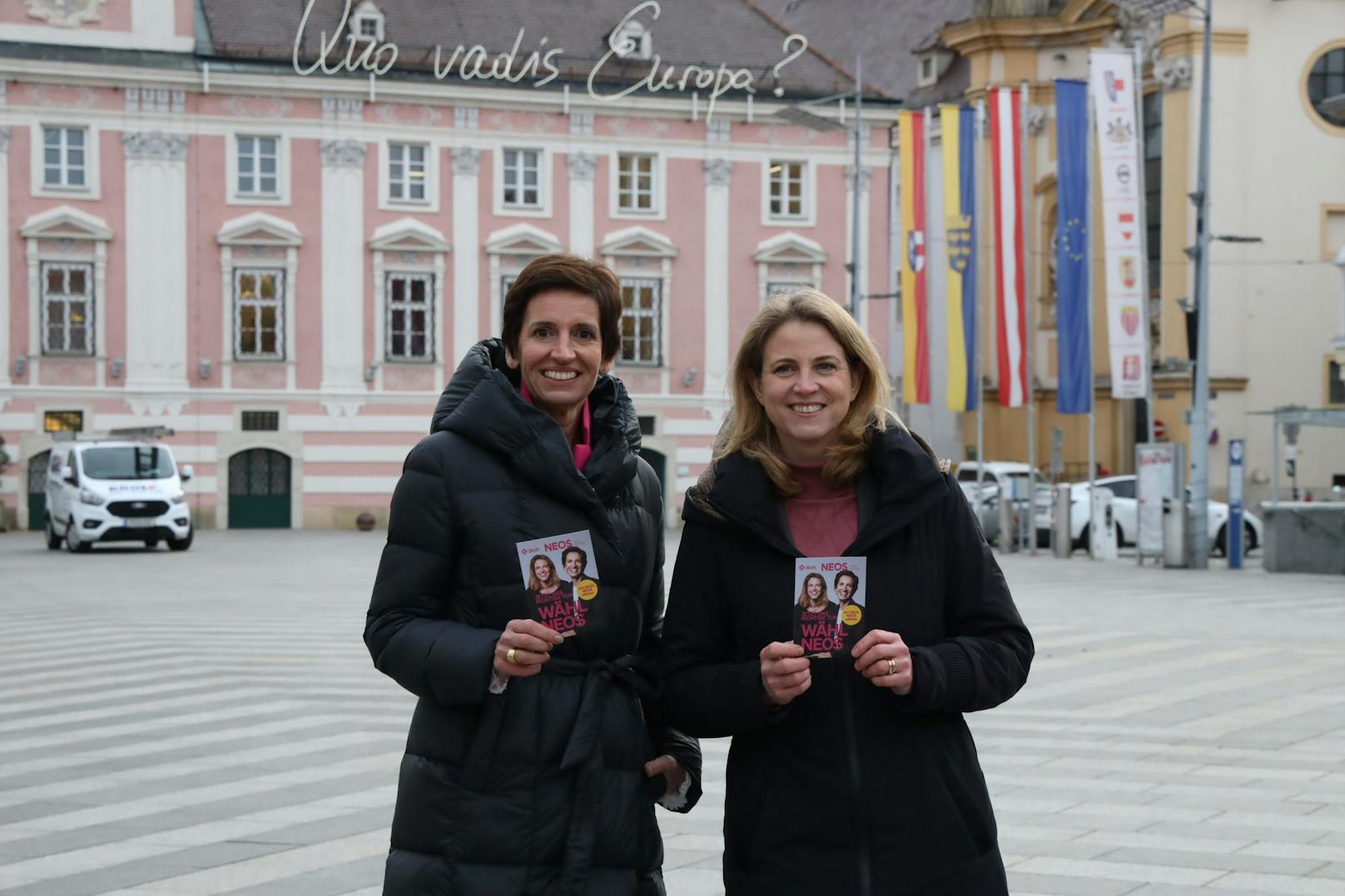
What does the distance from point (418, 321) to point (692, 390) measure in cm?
671

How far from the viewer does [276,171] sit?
4400 centimetres

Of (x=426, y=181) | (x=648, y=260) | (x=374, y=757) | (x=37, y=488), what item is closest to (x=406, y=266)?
(x=426, y=181)

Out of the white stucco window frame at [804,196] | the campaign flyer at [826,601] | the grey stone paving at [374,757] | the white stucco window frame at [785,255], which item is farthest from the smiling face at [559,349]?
the white stucco window frame at [804,196]

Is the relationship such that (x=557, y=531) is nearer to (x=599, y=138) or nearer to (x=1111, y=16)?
(x=599, y=138)

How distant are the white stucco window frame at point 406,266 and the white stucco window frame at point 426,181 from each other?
35 centimetres

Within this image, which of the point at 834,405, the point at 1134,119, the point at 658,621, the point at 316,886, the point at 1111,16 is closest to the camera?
the point at 834,405

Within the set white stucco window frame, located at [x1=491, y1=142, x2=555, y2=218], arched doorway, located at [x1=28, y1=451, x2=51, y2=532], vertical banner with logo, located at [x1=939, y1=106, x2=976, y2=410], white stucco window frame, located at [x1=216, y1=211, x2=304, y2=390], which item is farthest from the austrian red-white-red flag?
arched doorway, located at [x1=28, y1=451, x2=51, y2=532]

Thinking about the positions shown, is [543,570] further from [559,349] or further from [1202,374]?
[1202,374]

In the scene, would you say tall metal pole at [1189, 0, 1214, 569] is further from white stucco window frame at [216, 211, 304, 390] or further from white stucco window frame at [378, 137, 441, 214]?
white stucco window frame at [216, 211, 304, 390]

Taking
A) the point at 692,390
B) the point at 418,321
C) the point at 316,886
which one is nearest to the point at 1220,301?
the point at 692,390

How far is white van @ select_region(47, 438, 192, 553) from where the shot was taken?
3209 centimetres

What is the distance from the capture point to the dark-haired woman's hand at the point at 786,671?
11.7 ft

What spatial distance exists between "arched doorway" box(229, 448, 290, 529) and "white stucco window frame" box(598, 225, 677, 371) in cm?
833

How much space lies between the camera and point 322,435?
4428 cm
